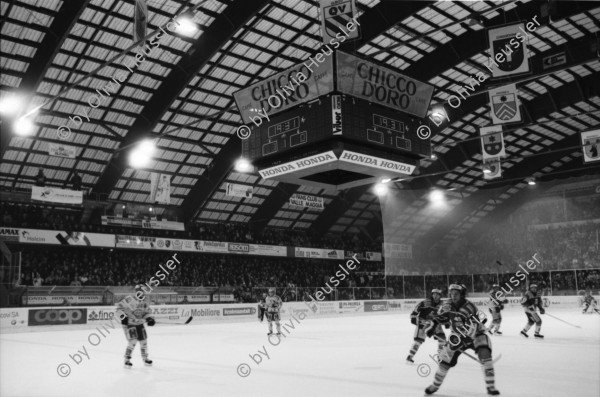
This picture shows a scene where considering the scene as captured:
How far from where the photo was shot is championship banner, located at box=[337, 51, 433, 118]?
1211 centimetres

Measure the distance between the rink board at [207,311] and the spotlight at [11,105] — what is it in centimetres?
1001

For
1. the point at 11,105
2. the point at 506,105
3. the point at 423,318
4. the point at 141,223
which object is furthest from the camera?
the point at 141,223

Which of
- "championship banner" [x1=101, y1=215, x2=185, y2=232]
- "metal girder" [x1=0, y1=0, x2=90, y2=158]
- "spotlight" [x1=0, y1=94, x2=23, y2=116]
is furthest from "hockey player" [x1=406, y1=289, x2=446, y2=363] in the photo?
"championship banner" [x1=101, y1=215, x2=185, y2=232]

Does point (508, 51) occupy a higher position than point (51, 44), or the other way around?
point (51, 44)

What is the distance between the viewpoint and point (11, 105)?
2644 cm

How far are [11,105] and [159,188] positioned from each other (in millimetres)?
8291

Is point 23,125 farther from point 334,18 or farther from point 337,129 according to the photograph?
point 337,129

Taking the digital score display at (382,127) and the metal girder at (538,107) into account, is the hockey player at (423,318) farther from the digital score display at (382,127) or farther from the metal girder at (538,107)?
the metal girder at (538,107)

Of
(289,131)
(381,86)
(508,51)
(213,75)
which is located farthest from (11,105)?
(508,51)

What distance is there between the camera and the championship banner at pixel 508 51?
14602 millimetres

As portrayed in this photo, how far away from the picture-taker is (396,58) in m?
31.4

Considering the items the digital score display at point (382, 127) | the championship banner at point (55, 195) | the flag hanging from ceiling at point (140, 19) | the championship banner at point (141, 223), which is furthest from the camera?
the championship banner at point (141, 223)

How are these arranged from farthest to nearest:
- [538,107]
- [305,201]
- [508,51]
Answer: [305,201]
[538,107]
[508,51]

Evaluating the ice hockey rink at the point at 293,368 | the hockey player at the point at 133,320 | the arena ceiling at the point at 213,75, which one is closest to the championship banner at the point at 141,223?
the arena ceiling at the point at 213,75
